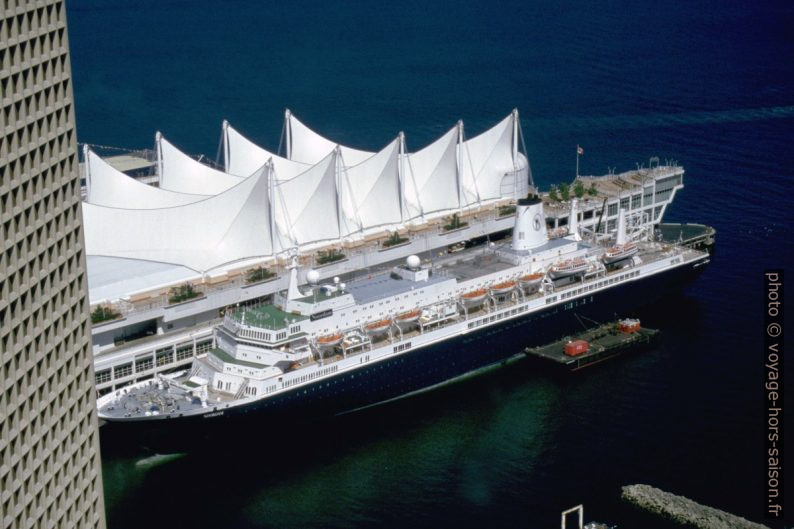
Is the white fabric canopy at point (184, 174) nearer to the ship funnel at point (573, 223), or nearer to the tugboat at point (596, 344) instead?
the ship funnel at point (573, 223)

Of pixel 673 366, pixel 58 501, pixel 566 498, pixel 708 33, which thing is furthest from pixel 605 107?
pixel 58 501

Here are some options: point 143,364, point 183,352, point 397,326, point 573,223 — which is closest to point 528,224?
point 573,223

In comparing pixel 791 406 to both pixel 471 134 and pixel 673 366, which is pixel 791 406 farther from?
pixel 471 134

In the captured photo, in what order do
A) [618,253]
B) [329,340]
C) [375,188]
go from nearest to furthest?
[329,340] → [618,253] → [375,188]

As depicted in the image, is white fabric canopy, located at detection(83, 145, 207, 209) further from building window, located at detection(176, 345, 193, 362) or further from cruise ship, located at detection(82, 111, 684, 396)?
building window, located at detection(176, 345, 193, 362)

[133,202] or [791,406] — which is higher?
[133,202]

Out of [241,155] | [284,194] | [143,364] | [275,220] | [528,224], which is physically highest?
[241,155]

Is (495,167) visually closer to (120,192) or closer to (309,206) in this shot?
(309,206)

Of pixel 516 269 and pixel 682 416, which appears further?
pixel 516 269
